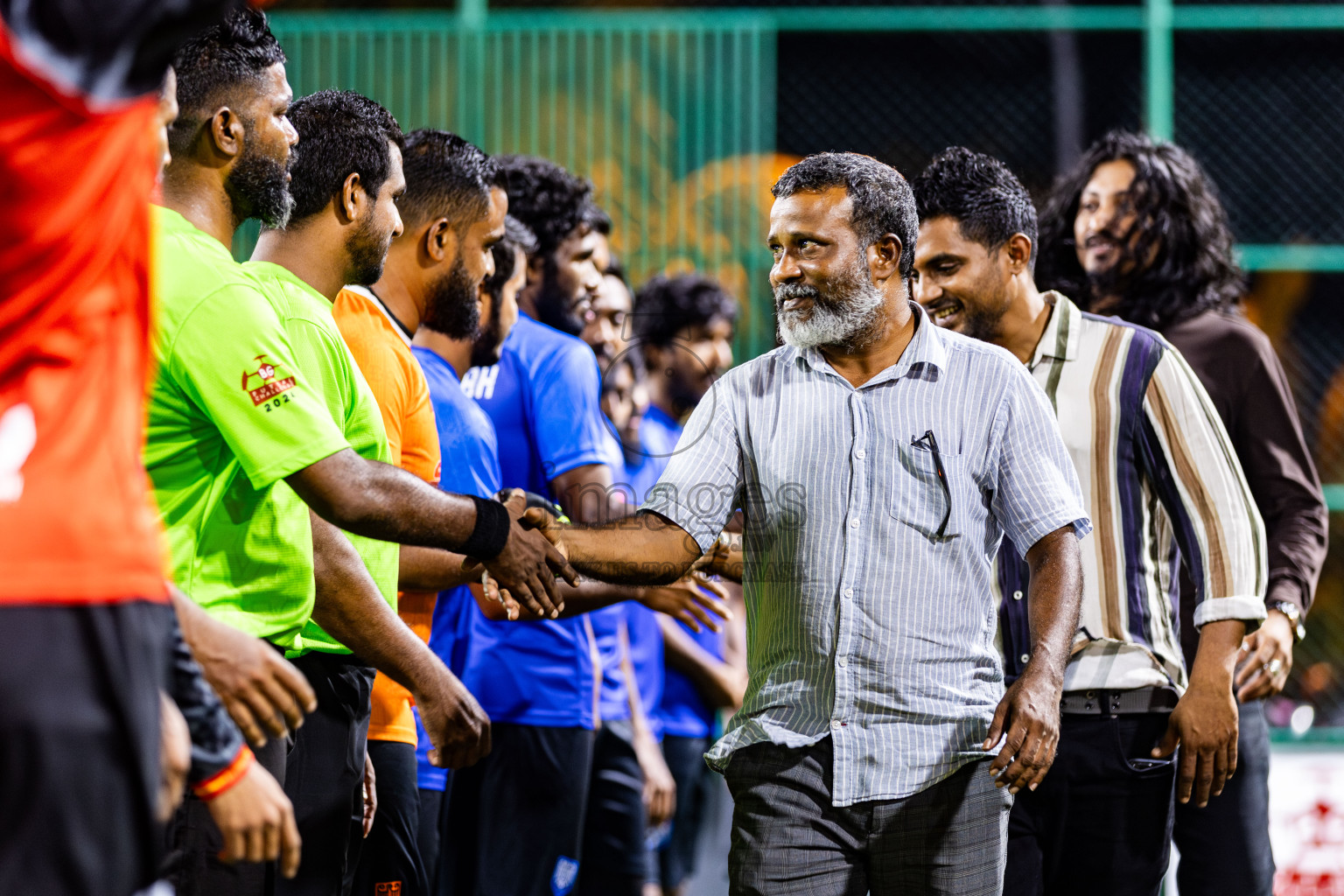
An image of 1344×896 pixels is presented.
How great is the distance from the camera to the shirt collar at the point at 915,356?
3.07 meters

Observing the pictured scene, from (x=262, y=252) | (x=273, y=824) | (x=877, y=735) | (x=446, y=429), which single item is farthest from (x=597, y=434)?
(x=273, y=824)

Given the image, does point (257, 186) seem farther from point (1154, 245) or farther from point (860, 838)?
point (1154, 245)

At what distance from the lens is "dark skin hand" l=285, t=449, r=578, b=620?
2.58 meters

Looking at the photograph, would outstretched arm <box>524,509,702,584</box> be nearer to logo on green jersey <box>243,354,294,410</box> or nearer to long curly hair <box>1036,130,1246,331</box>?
logo on green jersey <box>243,354,294,410</box>

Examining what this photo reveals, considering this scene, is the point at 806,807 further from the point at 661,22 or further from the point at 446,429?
the point at 661,22

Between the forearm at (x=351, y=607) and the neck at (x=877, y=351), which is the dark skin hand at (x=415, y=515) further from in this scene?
the neck at (x=877, y=351)

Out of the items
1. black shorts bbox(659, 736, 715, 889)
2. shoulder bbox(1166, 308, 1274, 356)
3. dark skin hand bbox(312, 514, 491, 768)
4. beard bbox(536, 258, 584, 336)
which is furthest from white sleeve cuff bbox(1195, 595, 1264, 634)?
black shorts bbox(659, 736, 715, 889)

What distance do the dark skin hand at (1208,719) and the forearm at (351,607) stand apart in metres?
1.80

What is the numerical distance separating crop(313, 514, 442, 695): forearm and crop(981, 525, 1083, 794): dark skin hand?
1.20m

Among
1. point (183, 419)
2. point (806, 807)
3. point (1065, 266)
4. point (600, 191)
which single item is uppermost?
point (600, 191)

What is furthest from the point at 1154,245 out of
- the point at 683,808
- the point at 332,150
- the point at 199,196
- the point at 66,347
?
the point at 66,347

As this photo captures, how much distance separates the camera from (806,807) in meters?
2.86

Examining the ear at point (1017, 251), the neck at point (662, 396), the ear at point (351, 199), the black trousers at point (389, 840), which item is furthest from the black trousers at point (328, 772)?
the neck at point (662, 396)

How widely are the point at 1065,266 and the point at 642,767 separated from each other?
2.47 metres
